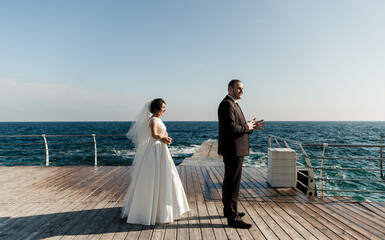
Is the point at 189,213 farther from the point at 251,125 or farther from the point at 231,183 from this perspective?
the point at 251,125

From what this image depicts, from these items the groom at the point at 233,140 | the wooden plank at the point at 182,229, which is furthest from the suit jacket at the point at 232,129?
the wooden plank at the point at 182,229

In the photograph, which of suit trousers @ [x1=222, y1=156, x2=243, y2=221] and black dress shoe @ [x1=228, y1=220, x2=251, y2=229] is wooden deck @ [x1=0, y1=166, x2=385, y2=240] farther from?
suit trousers @ [x1=222, y1=156, x2=243, y2=221]

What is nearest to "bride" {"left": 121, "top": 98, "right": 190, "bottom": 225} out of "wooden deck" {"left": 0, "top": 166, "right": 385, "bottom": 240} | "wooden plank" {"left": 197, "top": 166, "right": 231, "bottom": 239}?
"wooden deck" {"left": 0, "top": 166, "right": 385, "bottom": 240}

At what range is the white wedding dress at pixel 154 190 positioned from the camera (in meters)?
3.04

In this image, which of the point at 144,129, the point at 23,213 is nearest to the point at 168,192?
the point at 144,129

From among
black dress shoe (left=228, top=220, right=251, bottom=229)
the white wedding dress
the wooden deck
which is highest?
the white wedding dress

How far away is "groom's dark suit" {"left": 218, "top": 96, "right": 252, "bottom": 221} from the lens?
286cm

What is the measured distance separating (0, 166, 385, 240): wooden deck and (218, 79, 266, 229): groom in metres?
0.29

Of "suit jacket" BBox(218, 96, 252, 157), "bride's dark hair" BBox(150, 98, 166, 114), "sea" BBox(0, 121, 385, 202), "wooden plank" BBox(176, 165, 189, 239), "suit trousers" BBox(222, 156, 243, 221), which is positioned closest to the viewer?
"wooden plank" BBox(176, 165, 189, 239)

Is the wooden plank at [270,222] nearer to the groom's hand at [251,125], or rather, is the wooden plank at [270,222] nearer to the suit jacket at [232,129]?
the suit jacket at [232,129]

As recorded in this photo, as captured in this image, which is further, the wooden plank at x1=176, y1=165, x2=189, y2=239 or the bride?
the bride

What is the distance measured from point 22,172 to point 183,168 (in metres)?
4.60

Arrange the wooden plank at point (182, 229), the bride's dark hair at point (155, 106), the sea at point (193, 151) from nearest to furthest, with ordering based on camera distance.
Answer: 1. the wooden plank at point (182, 229)
2. the bride's dark hair at point (155, 106)
3. the sea at point (193, 151)

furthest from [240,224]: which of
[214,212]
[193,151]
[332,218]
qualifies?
[193,151]
